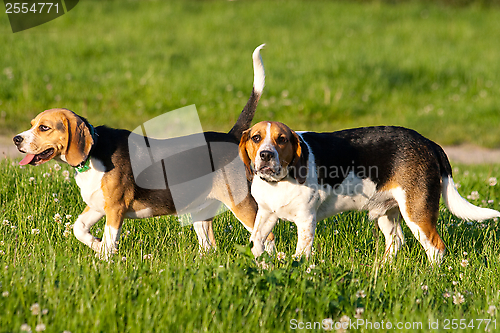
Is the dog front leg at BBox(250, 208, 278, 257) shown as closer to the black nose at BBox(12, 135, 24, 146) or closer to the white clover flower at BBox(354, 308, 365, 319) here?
the white clover flower at BBox(354, 308, 365, 319)

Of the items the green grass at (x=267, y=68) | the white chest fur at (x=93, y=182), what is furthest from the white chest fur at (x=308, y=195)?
the green grass at (x=267, y=68)

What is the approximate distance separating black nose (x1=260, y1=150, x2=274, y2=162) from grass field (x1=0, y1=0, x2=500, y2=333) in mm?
670

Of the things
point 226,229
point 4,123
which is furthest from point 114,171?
point 4,123

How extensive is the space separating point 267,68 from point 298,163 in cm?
960

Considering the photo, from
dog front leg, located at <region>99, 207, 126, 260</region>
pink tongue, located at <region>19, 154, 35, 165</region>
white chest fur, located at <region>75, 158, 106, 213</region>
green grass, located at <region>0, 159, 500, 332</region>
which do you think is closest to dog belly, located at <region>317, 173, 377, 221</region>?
green grass, located at <region>0, 159, 500, 332</region>

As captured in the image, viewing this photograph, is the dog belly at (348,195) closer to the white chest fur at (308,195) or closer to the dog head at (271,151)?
the white chest fur at (308,195)

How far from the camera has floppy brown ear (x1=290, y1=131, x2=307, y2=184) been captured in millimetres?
3922

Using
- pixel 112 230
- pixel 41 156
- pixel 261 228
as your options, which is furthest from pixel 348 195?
pixel 41 156

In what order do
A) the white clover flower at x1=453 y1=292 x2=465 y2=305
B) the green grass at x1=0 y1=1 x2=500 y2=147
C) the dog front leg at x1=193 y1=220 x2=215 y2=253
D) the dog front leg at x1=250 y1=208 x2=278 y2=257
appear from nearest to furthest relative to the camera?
the white clover flower at x1=453 y1=292 x2=465 y2=305, the dog front leg at x1=250 y1=208 x2=278 y2=257, the dog front leg at x1=193 y1=220 x2=215 y2=253, the green grass at x1=0 y1=1 x2=500 y2=147

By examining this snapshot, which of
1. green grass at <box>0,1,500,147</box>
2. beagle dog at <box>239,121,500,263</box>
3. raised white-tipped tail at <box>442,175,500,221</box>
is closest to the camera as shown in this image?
beagle dog at <box>239,121,500,263</box>

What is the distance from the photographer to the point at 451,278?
4.16 metres

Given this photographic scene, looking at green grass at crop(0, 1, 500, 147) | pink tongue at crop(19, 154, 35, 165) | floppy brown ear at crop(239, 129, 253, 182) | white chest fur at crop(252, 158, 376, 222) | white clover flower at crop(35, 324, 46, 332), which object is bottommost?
green grass at crop(0, 1, 500, 147)

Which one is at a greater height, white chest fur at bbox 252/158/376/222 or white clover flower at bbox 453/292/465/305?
white chest fur at bbox 252/158/376/222

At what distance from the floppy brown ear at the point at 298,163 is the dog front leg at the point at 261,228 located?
0.39 meters
